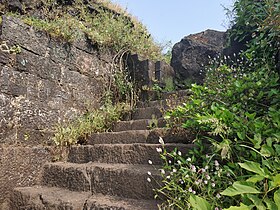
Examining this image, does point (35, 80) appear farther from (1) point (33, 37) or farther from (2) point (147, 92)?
(2) point (147, 92)

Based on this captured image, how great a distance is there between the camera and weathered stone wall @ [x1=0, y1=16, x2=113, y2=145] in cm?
260

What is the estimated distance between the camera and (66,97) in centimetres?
326

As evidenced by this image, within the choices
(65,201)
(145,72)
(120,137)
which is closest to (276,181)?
(65,201)

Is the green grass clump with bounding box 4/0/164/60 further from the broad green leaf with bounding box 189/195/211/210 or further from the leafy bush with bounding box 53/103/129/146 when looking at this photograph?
the broad green leaf with bounding box 189/195/211/210

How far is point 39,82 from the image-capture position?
115 inches

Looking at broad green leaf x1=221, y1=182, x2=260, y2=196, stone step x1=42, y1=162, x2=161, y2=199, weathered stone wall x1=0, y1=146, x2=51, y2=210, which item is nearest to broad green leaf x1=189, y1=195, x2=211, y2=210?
broad green leaf x1=221, y1=182, x2=260, y2=196

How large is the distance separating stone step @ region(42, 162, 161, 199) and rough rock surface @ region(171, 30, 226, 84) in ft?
8.35

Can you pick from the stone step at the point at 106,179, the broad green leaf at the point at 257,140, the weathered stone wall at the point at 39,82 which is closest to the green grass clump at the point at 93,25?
the weathered stone wall at the point at 39,82

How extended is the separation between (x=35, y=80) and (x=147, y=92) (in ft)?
5.54

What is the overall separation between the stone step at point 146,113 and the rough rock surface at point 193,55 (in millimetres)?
1197

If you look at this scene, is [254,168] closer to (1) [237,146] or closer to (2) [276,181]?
(2) [276,181]

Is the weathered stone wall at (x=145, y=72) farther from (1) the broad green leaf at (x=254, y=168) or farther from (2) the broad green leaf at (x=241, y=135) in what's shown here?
(1) the broad green leaf at (x=254, y=168)

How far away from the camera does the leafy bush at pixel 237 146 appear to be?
1322mm

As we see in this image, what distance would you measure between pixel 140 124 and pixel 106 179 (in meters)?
1.08
